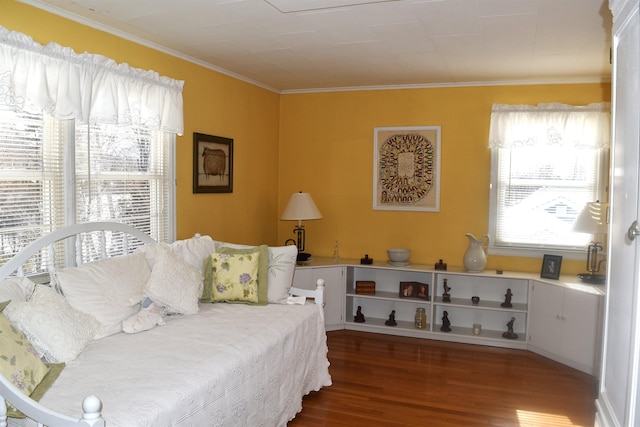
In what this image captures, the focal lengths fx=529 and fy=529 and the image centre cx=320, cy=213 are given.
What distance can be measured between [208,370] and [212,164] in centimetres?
238

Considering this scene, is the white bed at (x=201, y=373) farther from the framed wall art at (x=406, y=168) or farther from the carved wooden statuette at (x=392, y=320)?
the framed wall art at (x=406, y=168)

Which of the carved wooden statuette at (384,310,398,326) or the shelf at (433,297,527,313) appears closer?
the shelf at (433,297,527,313)

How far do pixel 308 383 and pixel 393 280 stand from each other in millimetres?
2092

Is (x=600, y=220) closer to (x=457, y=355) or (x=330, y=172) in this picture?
(x=457, y=355)

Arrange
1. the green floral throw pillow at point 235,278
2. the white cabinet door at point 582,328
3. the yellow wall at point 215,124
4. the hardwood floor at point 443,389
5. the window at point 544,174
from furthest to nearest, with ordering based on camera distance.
Answer: the window at point 544,174, the white cabinet door at point 582,328, the green floral throw pillow at point 235,278, the hardwood floor at point 443,389, the yellow wall at point 215,124

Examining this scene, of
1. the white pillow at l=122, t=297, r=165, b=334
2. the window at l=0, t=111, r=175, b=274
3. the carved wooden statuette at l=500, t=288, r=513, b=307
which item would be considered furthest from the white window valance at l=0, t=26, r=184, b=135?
the carved wooden statuette at l=500, t=288, r=513, b=307

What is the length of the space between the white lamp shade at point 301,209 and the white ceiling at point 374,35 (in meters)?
1.16

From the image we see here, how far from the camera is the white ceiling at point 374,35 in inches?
116

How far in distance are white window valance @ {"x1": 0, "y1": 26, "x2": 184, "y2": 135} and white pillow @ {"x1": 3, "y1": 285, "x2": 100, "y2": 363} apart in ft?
3.37

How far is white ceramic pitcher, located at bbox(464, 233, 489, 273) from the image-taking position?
4840mm

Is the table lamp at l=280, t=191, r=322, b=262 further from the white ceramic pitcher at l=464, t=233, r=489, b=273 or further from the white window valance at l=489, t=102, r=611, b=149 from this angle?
the white window valance at l=489, t=102, r=611, b=149

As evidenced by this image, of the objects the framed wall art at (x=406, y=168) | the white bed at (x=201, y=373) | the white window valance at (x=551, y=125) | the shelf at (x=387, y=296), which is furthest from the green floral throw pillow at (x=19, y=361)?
the white window valance at (x=551, y=125)

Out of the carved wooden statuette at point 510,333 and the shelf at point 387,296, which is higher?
the shelf at point 387,296

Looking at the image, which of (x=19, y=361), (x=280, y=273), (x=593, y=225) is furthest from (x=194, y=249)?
(x=593, y=225)
